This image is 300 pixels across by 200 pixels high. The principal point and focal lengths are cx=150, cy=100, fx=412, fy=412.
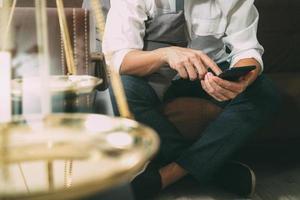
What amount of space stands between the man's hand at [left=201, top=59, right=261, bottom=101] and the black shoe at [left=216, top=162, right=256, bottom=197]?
0.27m

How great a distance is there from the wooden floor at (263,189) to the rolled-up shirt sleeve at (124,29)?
1.50ft

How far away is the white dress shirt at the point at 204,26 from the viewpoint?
4.14ft

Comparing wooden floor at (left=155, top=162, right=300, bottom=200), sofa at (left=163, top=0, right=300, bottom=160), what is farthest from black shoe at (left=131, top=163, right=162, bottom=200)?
sofa at (left=163, top=0, right=300, bottom=160)

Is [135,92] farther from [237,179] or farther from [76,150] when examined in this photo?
[76,150]

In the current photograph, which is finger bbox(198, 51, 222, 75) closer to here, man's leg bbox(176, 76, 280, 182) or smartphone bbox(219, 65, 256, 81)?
smartphone bbox(219, 65, 256, 81)

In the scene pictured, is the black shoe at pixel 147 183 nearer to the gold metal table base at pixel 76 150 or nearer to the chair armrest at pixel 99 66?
the chair armrest at pixel 99 66

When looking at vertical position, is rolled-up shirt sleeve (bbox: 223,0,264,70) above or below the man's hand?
above

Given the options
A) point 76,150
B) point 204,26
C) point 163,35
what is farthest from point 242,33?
point 76,150

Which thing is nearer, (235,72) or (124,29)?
(235,72)

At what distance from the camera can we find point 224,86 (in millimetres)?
1148

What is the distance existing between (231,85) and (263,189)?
441 millimetres

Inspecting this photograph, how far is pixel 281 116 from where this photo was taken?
4.80 ft

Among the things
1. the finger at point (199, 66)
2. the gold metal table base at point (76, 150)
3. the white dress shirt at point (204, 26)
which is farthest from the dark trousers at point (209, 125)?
the gold metal table base at point (76, 150)

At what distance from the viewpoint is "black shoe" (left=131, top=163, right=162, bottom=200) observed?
1.22m
